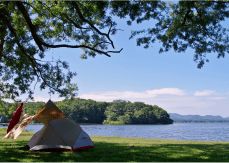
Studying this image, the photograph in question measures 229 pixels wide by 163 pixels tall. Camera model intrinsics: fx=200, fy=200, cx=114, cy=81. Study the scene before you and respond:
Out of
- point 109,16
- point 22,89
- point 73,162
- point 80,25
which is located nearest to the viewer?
point 73,162

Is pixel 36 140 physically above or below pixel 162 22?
below

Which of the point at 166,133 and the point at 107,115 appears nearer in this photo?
the point at 166,133

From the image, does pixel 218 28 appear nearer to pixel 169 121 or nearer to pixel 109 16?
pixel 109 16

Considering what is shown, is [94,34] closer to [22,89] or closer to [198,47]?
[22,89]

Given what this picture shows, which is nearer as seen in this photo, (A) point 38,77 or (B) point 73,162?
(B) point 73,162

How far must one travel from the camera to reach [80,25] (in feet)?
44.3

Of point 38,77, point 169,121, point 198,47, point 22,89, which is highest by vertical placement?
point 198,47

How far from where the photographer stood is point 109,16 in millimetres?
11516

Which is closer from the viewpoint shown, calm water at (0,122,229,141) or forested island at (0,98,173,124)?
calm water at (0,122,229,141)

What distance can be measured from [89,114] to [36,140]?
4749 inches

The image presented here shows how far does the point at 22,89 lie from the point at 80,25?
5.58 meters

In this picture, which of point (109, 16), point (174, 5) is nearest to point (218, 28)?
point (174, 5)

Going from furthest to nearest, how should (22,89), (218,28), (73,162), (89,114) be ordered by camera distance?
(89,114)
(22,89)
(218,28)
(73,162)

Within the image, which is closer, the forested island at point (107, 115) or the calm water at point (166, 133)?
the calm water at point (166, 133)
